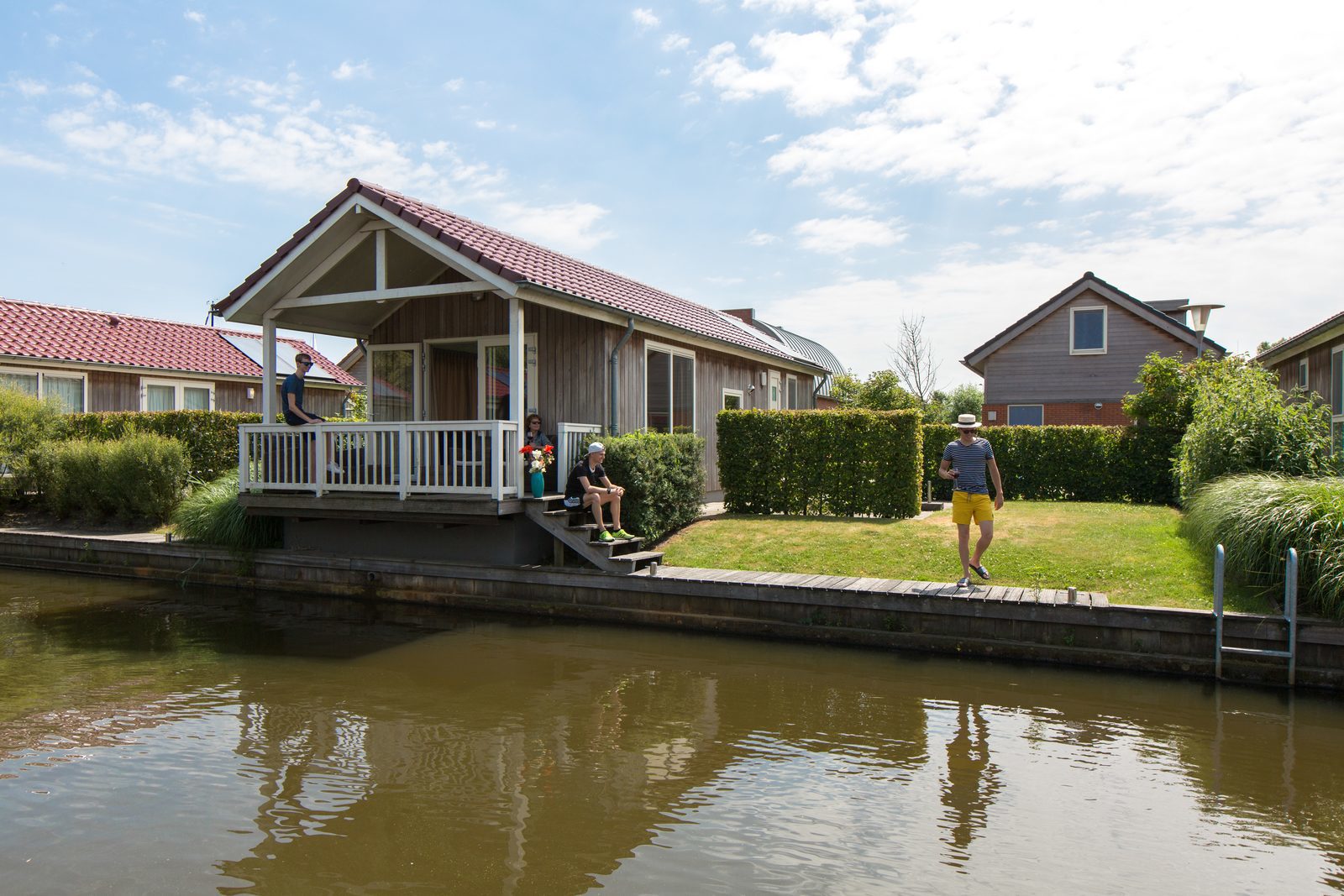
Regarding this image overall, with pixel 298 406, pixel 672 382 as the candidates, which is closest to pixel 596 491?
pixel 298 406

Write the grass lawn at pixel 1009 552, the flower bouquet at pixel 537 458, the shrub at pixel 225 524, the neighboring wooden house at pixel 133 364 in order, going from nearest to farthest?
the grass lawn at pixel 1009 552, the flower bouquet at pixel 537 458, the shrub at pixel 225 524, the neighboring wooden house at pixel 133 364

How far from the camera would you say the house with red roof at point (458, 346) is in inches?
421

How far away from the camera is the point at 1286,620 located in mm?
7523

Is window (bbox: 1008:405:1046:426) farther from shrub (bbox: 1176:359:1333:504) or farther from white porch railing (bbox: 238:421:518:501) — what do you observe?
white porch railing (bbox: 238:421:518:501)

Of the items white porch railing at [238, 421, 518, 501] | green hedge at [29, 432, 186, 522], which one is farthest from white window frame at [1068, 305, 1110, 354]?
green hedge at [29, 432, 186, 522]

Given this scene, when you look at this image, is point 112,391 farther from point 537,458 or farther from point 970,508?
point 970,508

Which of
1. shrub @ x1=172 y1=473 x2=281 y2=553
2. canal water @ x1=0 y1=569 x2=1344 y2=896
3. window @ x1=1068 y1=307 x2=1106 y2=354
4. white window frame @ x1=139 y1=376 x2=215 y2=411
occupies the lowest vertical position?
canal water @ x1=0 y1=569 x2=1344 y2=896

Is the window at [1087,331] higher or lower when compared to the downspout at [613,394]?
higher

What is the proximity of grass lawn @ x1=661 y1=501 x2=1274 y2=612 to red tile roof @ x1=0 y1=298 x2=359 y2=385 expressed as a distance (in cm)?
1633

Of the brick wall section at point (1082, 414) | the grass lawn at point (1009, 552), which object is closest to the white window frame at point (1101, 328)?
the brick wall section at point (1082, 414)

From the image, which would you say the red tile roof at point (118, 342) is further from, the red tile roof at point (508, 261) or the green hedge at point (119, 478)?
the red tile roof at point (508, 261)

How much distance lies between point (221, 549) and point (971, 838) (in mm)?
11058

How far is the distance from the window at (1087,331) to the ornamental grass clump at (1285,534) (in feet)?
54.9

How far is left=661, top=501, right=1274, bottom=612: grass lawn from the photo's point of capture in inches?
357
